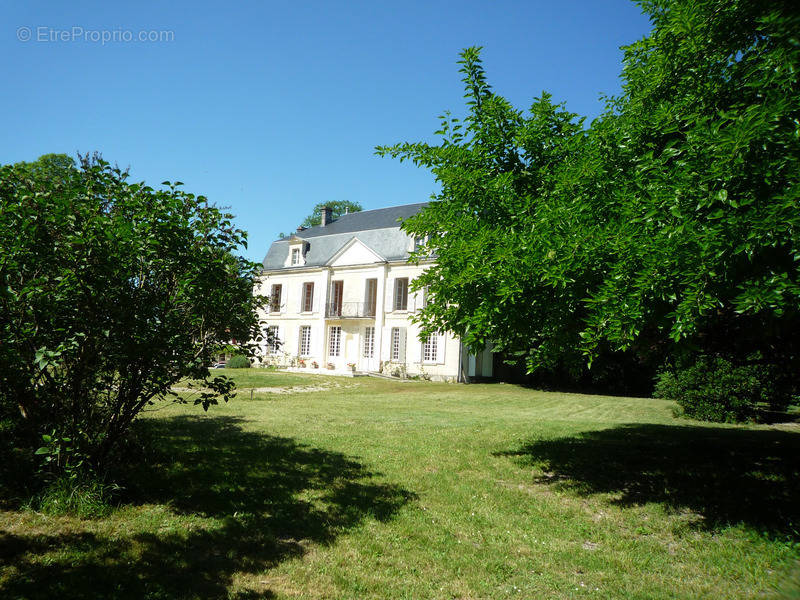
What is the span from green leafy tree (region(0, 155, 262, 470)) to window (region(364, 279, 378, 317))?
22.0m

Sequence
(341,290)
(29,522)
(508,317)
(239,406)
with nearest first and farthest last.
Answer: (29,522) < (508,317) < (239,406) < (341,290)

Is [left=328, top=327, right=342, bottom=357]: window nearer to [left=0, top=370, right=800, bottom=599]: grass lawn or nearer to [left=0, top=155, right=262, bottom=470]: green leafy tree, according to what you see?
[left=0, top=370, right=800, bottom=599]: grass lawn

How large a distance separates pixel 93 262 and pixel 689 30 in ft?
22.0

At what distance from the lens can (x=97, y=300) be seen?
437cm

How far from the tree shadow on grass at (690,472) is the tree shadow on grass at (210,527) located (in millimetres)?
2871

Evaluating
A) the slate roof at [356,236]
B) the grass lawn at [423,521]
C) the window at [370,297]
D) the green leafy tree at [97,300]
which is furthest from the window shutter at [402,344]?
the green leafy tree at [97,300]

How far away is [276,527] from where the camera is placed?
4582mm

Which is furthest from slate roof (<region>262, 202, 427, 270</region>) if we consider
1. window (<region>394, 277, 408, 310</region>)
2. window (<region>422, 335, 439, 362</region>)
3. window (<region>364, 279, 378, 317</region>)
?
window (<region>422, 335, 439, 362</region>)

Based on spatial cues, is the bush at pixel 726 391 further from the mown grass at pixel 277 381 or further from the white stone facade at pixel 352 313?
the mown grass at pixel 277 381

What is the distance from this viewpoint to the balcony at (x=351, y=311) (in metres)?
27.3

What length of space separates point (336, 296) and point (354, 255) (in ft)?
9.65

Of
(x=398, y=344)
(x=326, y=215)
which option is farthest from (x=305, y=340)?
(x=326, y=215)

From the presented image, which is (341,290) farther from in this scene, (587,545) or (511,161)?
(587,545)

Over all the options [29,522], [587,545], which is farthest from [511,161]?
[29,522]
